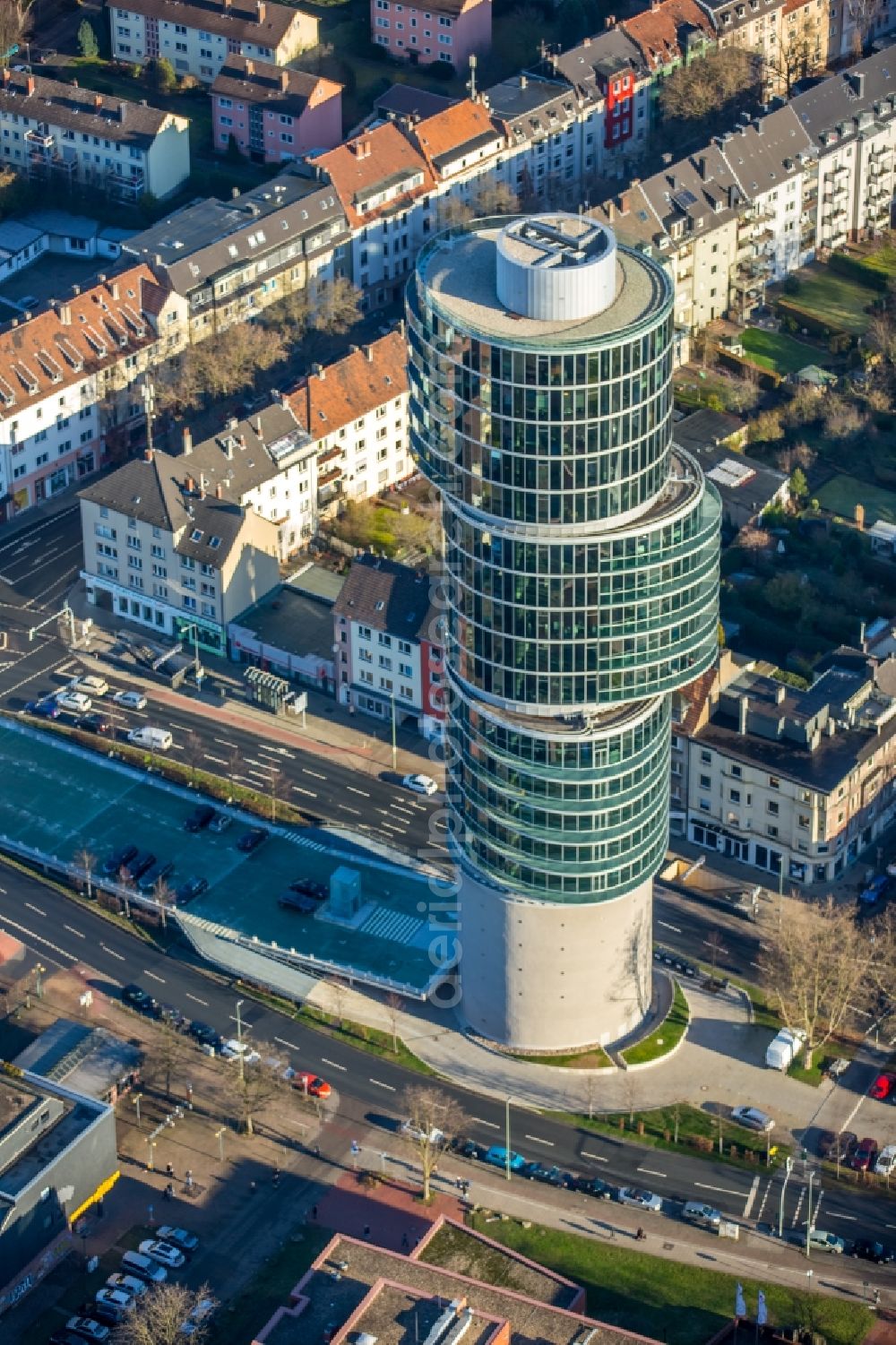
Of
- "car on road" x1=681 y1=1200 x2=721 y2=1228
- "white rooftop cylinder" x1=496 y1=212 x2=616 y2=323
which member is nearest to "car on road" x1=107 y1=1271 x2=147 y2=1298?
"car on road" x1=681 y1=1200 x2=721 y2=1228

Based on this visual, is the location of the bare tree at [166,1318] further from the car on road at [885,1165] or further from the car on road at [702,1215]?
the car on road at [885,1165]

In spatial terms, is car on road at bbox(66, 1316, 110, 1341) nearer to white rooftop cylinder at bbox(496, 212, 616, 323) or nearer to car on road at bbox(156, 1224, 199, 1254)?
car on road at bbox(156, 1224, 199, 1254)

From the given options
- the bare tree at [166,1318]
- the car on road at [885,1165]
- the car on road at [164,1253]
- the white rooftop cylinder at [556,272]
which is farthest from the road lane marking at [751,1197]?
the white rooftop cylinder at [556,272]

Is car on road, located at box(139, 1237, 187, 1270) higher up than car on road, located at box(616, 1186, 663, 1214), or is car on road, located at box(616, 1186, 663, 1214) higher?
car on road, located at box(139, 1237, 187, 1270)

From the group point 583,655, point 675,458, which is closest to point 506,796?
point 583,655

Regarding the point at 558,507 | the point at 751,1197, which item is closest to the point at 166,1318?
the point at 751,1197

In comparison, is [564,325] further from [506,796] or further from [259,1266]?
[259,1266]
